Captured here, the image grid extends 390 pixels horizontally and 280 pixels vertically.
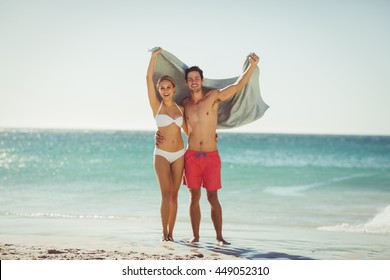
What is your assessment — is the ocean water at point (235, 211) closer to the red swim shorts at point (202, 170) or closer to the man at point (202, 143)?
the man at point (202, 143)

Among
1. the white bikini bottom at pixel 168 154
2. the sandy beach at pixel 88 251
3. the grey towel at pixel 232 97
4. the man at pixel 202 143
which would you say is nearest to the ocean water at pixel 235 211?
the sandy beach at pixel 88 251

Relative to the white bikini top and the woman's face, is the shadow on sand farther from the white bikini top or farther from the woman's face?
the woman's face

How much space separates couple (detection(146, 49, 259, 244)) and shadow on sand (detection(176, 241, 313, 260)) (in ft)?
0.76

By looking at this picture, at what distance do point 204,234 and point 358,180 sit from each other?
384 inches

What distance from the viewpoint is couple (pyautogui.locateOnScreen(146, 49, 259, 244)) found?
473 cm

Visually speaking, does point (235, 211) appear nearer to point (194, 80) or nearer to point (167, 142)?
point (167, 142)

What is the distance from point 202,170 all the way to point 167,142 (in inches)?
16.5

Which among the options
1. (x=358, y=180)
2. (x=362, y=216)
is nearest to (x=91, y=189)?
(x=362, y=216)

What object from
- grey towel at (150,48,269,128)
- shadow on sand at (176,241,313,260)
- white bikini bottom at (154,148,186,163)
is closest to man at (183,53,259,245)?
white bikini bottom at (154,148,186,163)

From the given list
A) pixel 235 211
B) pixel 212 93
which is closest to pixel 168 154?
pixel 212 93

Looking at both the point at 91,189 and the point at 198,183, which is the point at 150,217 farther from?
the point at 91,189
